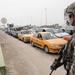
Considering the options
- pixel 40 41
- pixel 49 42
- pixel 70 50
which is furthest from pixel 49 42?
pixel 70 50

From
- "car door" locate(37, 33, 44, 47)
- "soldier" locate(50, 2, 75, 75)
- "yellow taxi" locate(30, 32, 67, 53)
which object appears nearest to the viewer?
"soldier" locate(50, 2, 75, 75)

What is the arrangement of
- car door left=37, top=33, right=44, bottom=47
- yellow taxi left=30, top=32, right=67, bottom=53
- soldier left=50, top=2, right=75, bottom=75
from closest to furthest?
soldier left=50, top=2, right=75, bottom=75
yellow taxi left=30, top=32, right=67, bottom=53
car door left=37, top=33, right=44, bottom=47

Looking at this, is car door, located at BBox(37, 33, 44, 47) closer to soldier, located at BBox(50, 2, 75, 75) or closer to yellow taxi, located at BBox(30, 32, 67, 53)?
yellow taxi, located at BBox(30, 32, 67, 53)

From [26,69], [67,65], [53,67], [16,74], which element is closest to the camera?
[67,65]

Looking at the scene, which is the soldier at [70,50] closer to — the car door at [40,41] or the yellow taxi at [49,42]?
the yellow taxi at [49,42]

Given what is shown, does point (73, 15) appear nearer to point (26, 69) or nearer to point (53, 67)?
point (53, 67)

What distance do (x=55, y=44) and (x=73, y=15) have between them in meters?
9.22

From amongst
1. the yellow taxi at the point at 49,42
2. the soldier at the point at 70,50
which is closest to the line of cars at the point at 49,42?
the yellow taxi at the point at 49,42

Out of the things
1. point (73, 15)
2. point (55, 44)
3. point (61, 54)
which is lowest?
point (55, 44)

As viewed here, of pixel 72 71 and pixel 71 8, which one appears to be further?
pixel 71 8

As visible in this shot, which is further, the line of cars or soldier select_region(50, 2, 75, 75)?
the line of cars

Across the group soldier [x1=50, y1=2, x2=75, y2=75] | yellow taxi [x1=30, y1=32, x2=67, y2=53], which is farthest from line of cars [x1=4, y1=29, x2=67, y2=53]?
soldier [x1=50, y1=2, x2=75, y2=75]

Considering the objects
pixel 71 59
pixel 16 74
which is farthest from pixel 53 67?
pixel 16 74

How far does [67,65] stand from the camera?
2.57 m
